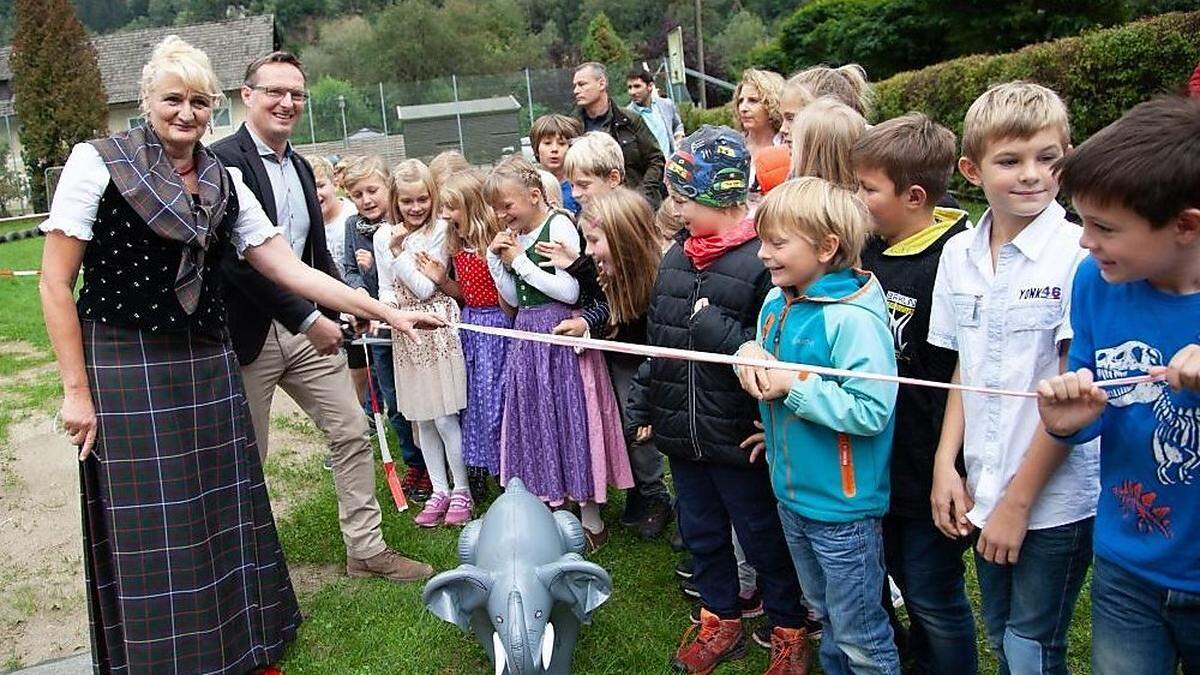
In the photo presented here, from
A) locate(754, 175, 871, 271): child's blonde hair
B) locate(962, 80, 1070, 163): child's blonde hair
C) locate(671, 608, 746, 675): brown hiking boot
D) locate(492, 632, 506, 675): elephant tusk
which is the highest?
locate(962, 80, 1070, 163): child's blonde hair

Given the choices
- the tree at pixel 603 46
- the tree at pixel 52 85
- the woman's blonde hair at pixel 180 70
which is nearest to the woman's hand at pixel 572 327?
the woman's blonde hair at pixel 180 70

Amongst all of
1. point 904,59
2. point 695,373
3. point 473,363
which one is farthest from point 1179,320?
point 904,59

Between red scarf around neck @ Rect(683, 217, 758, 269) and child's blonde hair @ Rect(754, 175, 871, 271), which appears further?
red scarf around neck @ Rect(683, 217, 758, 269)

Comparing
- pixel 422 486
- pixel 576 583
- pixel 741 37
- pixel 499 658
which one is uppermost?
pixel 741 37

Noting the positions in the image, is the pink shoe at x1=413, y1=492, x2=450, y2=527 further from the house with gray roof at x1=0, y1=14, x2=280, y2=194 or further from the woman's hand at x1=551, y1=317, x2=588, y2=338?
the house with gray roof at x1=0, y1=14, x2=280, y2=194

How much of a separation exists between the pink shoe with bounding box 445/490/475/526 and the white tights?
0.13 feet

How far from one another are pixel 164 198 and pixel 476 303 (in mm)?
1943

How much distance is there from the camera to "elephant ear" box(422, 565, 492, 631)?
3064mm

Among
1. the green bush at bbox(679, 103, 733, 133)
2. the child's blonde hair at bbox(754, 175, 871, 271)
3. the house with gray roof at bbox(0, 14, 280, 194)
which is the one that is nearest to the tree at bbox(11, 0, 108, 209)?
the house with gray roof at bbox(0, 14, 280, 194)

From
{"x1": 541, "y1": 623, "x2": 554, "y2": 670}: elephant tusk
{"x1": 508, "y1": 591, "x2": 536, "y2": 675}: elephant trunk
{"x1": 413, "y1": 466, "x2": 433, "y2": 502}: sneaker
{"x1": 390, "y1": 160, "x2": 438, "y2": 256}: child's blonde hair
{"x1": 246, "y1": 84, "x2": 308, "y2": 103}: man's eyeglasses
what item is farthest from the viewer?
{"x1": 413, "y1": 466, "x2": 433, "y2": 502}: sneaker

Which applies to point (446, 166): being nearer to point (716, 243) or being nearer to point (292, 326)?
point (292, 326)

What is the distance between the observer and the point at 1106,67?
A: 8.87 meters

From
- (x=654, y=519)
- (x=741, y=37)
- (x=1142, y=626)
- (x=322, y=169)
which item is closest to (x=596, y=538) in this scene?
(x=654, y=519)

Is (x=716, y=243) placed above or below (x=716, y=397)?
above
